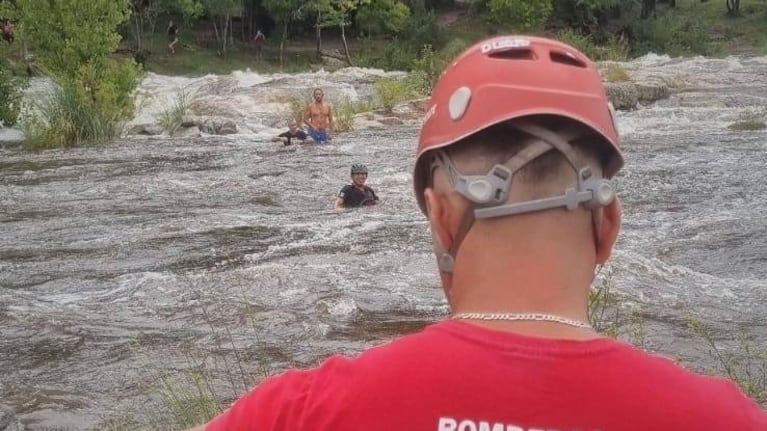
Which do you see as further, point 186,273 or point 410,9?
point 410,9

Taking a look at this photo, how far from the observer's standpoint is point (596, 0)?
51000mm

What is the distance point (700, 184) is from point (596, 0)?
39533mm

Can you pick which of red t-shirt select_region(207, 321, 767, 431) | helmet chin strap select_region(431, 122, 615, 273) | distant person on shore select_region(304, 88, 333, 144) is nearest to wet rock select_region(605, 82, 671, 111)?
distant person on shore select_region(304, 88, 333, 144)

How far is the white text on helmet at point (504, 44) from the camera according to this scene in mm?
1604

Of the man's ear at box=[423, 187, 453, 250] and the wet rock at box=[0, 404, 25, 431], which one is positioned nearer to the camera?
the man's ear at box=[423, 187, 453, 250]

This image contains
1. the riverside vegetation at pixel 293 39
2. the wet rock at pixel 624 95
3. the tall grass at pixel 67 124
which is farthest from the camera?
the wet rock at pixel 624 95

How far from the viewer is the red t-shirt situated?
1409 millimetres

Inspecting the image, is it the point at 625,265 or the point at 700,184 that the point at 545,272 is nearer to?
the point at 625,265

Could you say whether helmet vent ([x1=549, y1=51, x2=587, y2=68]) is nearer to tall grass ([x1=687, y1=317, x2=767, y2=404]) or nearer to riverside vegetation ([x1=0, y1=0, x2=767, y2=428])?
tall grass ([x1=687, y1=317, x2=767, y2=404])

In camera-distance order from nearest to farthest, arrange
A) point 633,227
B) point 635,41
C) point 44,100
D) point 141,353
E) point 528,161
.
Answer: point 528,161, point 141,353, point 633,227, point 44,100, point 635,41

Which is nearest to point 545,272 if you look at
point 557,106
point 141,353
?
point 557,106

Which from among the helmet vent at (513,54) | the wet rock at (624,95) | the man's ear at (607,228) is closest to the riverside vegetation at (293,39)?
the wet rock at (624,95)

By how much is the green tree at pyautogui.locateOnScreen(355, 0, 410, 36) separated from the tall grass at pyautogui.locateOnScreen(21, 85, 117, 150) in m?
29.0

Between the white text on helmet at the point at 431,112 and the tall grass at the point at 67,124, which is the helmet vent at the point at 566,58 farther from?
the tall grass at the point at 67,124
